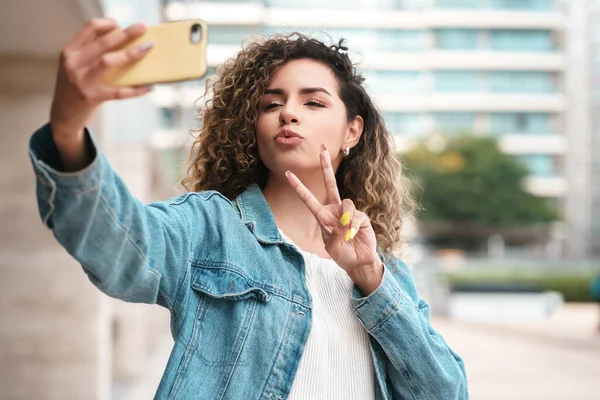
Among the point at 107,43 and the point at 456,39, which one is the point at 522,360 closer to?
the point at 107,43

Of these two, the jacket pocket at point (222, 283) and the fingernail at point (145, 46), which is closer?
the fingernail at point (145, 46)

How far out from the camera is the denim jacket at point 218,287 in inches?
41.3

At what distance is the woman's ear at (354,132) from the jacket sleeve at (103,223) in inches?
26.5

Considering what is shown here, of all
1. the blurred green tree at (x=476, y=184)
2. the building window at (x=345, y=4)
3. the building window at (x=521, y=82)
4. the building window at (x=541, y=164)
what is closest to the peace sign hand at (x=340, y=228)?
the blurred green tree at (x=476, y=184)

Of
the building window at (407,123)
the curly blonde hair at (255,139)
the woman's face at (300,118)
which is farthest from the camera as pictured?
the building window at (407,123)

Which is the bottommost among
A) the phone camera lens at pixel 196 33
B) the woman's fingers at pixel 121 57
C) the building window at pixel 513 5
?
the woman's fingers at pixel 121 57

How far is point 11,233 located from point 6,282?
283 mm

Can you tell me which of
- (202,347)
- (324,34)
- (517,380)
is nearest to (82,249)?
(202,347)

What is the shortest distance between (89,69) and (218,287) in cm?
61

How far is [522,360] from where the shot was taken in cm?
945

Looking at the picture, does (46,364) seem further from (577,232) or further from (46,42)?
(577,232)

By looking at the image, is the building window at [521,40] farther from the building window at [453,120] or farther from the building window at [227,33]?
the building window at [227,33]

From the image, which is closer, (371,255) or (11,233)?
(371,255)

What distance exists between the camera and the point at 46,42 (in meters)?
3.96
